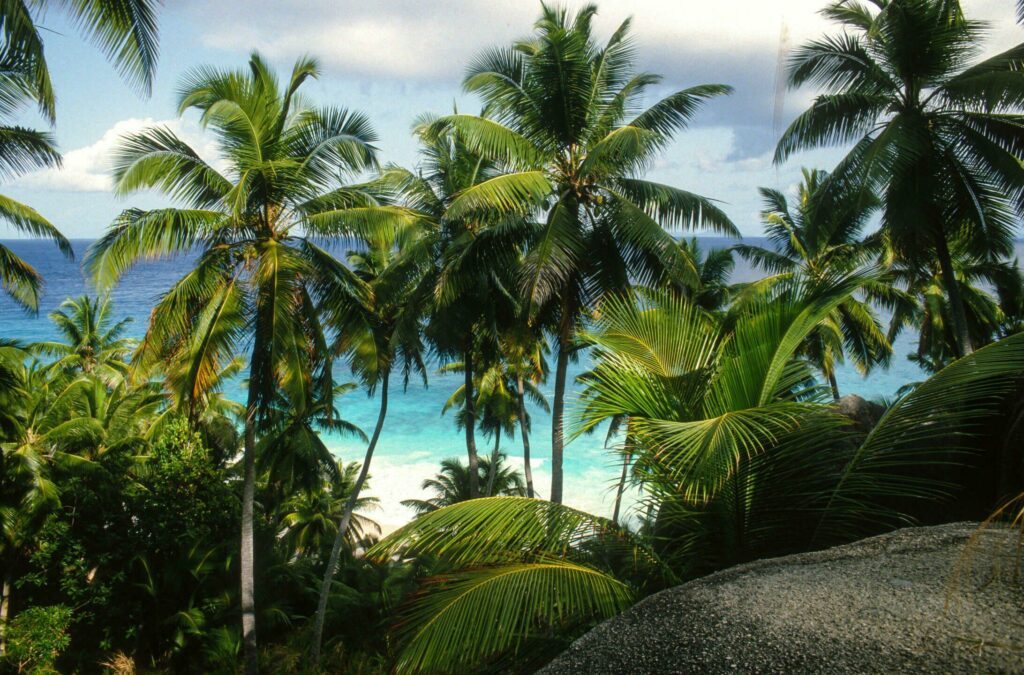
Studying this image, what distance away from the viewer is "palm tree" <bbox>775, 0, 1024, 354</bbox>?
10.6 m

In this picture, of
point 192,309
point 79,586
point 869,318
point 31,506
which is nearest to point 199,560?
point 79,586

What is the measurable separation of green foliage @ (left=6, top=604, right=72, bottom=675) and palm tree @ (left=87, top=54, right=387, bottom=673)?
22.0 feet

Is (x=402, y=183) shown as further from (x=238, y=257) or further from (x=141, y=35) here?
(x=141, y=35)

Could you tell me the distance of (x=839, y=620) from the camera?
3016 mm

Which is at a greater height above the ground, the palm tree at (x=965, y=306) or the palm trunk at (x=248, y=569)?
the palm tree at (x=965, y=306)

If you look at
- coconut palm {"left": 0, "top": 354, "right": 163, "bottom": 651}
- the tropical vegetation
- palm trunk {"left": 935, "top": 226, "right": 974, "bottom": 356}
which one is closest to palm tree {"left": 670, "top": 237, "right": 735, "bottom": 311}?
the tropical vegetation

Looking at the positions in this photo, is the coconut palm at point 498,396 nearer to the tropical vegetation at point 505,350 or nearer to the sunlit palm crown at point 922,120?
the tropical vegetation at point 505,350

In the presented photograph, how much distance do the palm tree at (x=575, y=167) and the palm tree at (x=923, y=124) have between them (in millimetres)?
2241

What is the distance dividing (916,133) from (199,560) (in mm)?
18421

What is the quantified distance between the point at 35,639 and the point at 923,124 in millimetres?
18976

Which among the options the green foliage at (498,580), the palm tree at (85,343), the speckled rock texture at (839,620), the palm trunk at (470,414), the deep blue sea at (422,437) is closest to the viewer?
the speckled rock texture at (839,620)

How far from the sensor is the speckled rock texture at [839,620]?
2.74 metres

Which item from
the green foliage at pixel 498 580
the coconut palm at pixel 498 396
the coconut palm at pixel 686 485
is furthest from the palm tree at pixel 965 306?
the green foliage at pixel 498 580

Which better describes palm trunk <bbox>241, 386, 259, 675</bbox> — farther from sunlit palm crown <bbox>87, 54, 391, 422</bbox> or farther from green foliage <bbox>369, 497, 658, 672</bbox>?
green foliage <bbox>369, 497, 658, 672</bbox>
